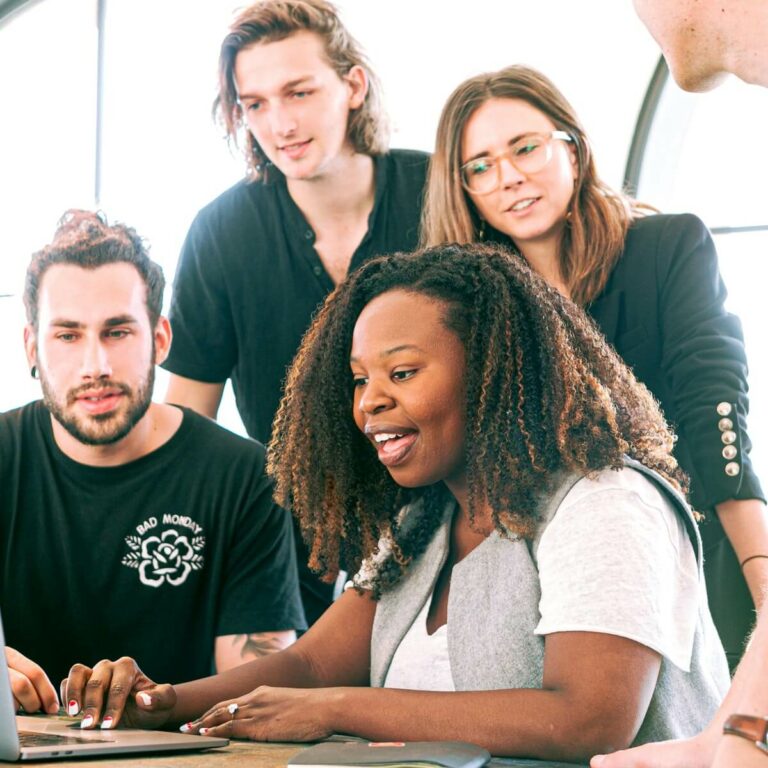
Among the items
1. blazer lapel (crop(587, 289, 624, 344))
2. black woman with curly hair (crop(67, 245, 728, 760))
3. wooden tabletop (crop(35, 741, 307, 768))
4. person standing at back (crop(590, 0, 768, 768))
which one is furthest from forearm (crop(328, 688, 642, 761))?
blazer lapel (crop(587, 289, 624, 344))

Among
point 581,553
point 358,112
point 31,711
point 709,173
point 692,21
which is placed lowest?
point 31,711

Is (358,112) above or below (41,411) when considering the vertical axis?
above

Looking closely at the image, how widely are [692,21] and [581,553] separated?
68 cm

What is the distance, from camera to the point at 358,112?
9.12 feet

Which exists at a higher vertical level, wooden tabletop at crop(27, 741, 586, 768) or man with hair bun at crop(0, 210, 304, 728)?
man with hair bun at crop(0, 210, 304, 728)

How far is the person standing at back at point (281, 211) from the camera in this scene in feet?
8.71

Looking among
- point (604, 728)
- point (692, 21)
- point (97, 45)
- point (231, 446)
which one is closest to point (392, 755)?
point (604, 728)

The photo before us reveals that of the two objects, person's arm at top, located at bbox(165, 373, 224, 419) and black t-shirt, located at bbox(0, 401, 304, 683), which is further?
person's arm at top, located at bbox(165, 373, 224, 419)

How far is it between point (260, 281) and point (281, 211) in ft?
0.54

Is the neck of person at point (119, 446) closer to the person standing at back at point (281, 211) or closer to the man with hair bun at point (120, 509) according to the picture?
the man with hair bun at point (120, 509)

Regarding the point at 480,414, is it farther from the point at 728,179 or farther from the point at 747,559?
the point at 728,179

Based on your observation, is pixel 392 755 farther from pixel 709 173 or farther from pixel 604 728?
pixel 709 173

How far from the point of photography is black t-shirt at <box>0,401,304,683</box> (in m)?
2.33

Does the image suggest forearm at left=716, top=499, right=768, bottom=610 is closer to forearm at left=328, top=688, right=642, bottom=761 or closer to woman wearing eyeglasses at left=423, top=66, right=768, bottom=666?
woman wearing eyeglasses at left=423, top=66, right=768, bottom=666
